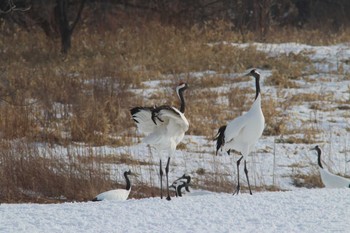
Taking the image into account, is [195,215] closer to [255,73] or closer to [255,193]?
[255,193]

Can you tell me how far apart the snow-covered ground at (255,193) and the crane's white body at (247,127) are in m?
0.74

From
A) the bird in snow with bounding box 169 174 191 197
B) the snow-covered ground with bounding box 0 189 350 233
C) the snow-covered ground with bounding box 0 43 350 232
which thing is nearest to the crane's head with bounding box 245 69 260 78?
the snow-covered ground with bounding box 0 43 350 232

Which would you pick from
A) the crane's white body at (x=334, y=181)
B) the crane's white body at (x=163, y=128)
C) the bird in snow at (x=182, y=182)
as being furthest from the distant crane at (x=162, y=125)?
the crane's white body at (x=334, y=181)

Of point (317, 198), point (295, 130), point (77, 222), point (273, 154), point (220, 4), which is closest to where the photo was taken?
point (77, 222)

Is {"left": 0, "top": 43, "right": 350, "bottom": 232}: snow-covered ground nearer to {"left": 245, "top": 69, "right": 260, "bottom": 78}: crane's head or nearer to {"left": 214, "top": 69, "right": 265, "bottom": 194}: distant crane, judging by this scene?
{"left": 214, "top": 69, "right": 265, "bottom": 194}: distant crane

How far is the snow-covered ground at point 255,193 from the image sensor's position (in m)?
6.18

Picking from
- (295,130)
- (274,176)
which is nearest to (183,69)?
(295,130)

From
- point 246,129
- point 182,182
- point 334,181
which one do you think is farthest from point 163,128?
point 334,181

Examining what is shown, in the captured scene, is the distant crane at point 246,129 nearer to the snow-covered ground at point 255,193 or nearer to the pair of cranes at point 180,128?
the pair of cranes at point 180,128

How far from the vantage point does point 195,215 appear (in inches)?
256

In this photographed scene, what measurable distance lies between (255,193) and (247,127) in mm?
740

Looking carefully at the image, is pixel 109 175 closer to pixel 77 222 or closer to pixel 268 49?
pixel 77 222

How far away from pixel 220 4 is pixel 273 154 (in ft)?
40.8

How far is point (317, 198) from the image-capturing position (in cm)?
724
